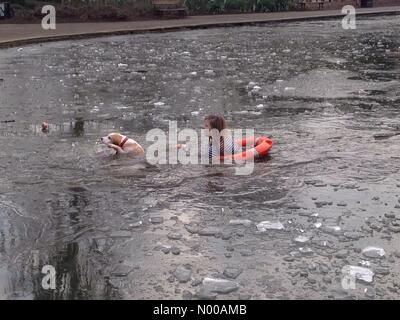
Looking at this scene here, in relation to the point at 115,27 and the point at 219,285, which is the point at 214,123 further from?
the point at 115,27

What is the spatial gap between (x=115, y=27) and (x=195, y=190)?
19.8m

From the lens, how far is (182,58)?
17.2 meters

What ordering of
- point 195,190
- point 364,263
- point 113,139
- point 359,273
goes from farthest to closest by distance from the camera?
point 113,139 → point 195,190 → point 364,263 → point 359,273

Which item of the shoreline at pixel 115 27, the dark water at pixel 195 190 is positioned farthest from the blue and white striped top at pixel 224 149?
the shoreline at pixel 115 27

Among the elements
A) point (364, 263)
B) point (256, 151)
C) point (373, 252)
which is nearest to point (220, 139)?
point (256, 151)

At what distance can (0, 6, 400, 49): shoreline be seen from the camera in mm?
20922

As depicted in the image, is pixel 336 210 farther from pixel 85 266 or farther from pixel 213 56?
pixel 213 56

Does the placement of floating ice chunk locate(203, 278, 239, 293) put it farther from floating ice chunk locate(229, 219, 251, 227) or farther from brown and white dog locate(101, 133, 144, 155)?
brown and white dog locate(101, 133, 144, 155)

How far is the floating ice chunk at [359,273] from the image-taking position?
4363mm

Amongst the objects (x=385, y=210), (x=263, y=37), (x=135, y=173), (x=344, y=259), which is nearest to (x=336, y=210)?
(x=385, y=210)

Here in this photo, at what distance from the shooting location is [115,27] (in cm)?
2500

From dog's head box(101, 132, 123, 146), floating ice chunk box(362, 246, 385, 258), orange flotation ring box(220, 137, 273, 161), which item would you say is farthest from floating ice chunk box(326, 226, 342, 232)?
dog's head box(101, 132, 123, 146)

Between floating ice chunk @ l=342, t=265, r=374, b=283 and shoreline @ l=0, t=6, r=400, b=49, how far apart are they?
16.7m

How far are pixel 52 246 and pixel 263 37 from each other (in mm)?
18804
